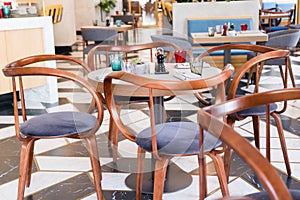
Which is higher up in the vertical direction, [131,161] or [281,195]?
[281,195]

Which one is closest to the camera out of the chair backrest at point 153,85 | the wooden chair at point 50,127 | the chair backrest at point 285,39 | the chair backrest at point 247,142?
the chair backrest at point 247,142

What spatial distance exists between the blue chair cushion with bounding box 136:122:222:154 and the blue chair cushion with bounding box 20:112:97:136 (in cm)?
40

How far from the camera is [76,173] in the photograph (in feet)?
9.45

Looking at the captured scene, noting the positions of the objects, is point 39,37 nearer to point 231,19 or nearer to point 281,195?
point 231,19

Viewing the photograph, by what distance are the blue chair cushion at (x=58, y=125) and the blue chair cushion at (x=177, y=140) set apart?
0.40m

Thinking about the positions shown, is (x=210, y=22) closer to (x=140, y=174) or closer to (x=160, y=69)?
(x=160, y=69)

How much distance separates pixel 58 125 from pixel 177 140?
75cm

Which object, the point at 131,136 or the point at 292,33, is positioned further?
the point at 292,33

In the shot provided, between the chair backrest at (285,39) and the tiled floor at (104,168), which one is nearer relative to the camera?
the tiled floor at (104,168)

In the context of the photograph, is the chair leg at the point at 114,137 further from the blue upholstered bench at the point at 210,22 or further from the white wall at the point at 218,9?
the white wall at the point at 218,9

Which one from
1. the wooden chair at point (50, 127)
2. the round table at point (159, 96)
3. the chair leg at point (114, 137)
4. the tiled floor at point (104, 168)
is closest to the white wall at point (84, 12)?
the tiled floor at point (104, 168)

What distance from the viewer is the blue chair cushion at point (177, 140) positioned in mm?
1950

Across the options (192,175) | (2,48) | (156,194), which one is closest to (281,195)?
(156,194)

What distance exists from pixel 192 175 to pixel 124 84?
1.00 meters
